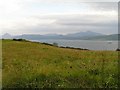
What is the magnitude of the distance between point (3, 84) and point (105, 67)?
6.60 metres

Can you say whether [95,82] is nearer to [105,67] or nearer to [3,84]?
[105,67]

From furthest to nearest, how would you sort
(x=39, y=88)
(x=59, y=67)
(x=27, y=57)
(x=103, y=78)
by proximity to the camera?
(x=27, y=57) < (x=59, y=67) < (x=103, y=78) < (x=39, y=88)

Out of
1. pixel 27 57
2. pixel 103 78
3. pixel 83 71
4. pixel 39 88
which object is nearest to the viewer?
pixel 39 88

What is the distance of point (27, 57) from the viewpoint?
21.8 metres

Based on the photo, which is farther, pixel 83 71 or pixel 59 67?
pixel 59 67

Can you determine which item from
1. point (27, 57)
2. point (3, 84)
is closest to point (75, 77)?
point (3, 84)

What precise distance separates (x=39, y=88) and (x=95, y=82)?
3.10m

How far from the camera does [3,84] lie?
15.0 m

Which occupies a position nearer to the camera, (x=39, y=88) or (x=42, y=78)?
(x=39, y=88)

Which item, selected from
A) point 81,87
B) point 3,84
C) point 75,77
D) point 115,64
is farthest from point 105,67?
point 3,84

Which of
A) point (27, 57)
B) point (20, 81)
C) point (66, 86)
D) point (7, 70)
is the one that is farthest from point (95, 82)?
point (27, 57)

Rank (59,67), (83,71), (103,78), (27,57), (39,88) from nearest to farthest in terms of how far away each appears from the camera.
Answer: (39,88) < (103,78) < (83,71) < (59,67) < (27,57)

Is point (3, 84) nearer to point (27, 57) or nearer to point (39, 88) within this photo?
point (39, 88)

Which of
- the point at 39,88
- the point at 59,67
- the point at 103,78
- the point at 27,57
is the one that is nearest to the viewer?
the point at 39,88
